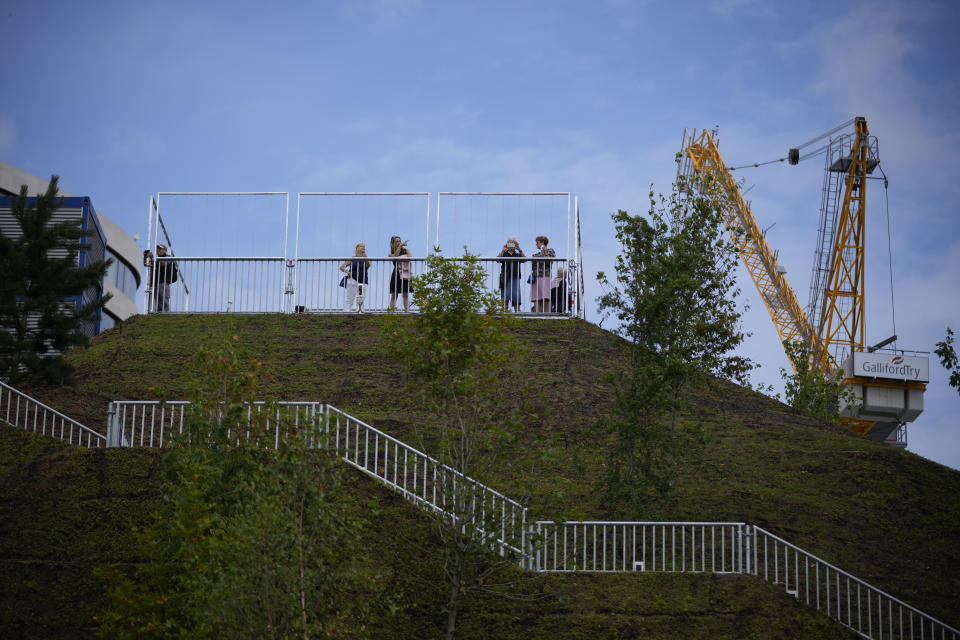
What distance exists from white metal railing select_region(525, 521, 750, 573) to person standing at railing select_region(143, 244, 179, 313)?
610 inches

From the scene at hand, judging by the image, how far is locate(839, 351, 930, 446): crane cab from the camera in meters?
45.8

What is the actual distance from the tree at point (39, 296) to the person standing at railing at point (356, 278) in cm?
787

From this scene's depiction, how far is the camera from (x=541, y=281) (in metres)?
28.1

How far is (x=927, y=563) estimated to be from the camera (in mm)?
17984

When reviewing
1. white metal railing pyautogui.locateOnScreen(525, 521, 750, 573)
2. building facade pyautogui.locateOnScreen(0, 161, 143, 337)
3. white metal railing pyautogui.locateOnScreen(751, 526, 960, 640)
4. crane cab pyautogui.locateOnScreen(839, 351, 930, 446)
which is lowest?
white metal railing pyautogui.locateOnScreen(751, 526, 960, 640)

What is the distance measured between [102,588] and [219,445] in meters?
3.07

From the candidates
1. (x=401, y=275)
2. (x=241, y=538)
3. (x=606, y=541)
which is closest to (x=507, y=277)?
(x=401, y=275)

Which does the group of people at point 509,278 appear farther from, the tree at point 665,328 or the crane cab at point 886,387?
the crane cab at point 886,387

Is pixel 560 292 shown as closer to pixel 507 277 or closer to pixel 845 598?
pixel 507 277

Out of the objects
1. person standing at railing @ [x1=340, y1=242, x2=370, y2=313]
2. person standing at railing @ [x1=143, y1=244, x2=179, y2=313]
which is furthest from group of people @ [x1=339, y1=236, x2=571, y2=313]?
person standing at railing @ [x1=143, y1=244, x2=179, y2=313]

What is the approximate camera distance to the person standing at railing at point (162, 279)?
2914cm

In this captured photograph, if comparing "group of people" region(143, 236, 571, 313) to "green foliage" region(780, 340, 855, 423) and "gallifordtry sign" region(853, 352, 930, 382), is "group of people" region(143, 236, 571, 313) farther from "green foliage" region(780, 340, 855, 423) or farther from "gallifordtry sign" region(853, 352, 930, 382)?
"gallifordtry sign" region(853, 352, 930, 382)

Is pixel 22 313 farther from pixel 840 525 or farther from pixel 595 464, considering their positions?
pixel 840 525

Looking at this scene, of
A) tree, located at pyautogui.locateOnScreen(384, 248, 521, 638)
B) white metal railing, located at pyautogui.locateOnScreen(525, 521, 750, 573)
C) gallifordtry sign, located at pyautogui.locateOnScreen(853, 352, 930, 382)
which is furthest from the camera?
gallifordtry sign, located at pyautogui.locateOnScreen(853, 352, 930, 382)
